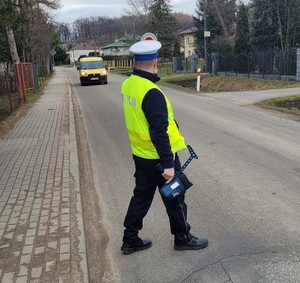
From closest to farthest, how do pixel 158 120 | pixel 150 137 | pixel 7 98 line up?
pixel 158 120 < pixel 150 137 < pixel 7 98

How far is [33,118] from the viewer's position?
45.2 ft

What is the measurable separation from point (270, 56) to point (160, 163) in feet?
80.7

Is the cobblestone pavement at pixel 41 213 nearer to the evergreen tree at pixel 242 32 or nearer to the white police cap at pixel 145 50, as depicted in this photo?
the white police cap at pixel 145 50

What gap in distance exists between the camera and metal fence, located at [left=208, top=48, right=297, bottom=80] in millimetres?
24359

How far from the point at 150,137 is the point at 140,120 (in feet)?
0.57

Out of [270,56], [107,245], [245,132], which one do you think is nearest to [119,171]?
[107,245]

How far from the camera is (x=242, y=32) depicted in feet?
150

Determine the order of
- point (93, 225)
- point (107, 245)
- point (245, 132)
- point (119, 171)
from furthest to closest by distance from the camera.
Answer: point (245, 132) < point (119, 171) < point (93, 225) < point (107, 245)

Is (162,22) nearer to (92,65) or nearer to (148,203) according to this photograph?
(92,65)

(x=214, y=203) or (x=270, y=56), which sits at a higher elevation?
(x=270, y=56)

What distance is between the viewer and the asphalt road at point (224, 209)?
139 inches

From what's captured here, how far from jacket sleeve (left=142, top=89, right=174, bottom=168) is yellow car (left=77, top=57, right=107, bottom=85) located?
1149 inches

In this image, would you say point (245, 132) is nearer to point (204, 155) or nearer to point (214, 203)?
point (204, 155)

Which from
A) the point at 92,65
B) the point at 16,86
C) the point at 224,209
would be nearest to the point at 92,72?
the point at 92,65
